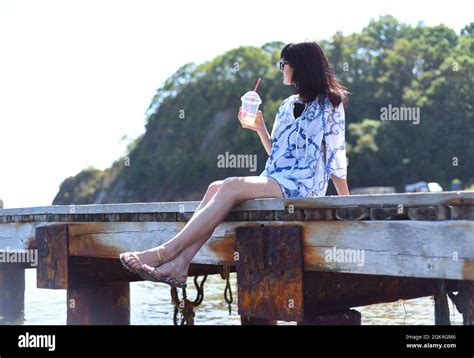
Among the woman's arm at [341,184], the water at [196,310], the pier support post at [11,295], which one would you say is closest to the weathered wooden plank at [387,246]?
the woman's arm at [341,184]

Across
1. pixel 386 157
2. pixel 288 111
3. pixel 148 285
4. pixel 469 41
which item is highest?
pixel 469 41

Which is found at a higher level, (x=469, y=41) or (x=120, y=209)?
(x=469, y=41)

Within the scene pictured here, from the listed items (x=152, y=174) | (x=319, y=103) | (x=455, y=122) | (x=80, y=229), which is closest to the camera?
(x=319, y=103)

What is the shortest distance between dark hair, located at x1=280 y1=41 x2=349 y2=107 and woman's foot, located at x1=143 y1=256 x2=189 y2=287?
139 cm

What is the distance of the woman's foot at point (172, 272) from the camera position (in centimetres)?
454

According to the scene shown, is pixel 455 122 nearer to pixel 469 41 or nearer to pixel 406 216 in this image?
pixel 469 41

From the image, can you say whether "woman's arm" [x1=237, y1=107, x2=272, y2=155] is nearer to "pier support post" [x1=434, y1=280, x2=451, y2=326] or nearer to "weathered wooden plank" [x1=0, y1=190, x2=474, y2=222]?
"weathered wooden plank" [x1=0, y1=190, x2=474, y2=222]

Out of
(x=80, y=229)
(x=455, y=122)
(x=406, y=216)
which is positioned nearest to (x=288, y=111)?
(x=406, y=216)

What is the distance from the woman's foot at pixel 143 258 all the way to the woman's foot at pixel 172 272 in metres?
0.03

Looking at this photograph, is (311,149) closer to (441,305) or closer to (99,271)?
(441,305)

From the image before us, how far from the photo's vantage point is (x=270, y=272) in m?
4.63

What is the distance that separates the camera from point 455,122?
54.2 meters

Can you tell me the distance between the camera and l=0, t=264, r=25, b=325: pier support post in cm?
1018
